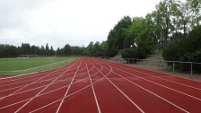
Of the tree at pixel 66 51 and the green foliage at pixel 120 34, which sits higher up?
the green foliage at pixel 120 34

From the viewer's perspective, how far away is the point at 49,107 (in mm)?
8281

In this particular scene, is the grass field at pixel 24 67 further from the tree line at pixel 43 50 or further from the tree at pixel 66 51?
the tree at pixel 66 51

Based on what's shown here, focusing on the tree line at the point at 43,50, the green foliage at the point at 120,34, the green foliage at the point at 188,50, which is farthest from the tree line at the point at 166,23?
the tree line at the point at 43,50

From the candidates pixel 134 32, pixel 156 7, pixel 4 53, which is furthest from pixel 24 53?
pixel 156 7

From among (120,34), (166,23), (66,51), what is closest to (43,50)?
(66,51)

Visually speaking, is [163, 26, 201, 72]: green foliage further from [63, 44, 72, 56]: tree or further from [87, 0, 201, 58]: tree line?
[63, 44, 72, 56]: tree

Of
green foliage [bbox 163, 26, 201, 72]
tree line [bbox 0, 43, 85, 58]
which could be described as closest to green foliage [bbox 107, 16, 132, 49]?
green foliage [bbox 163, 26, 201, 72]

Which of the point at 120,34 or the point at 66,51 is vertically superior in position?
the point at 120,34

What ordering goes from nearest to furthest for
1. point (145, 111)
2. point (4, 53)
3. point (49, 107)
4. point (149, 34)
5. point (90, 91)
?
1. point (145, 111)
2. point (49, 107)
3. point (90, 91)
4. point (149, 34)
5. point (4, 53)

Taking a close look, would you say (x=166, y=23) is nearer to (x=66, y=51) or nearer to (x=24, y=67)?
(x=24, y=67)

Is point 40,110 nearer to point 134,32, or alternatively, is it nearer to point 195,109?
point 195,109

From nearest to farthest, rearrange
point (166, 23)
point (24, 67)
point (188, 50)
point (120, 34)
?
point (188, 50) → point (24, 67) → point (166, 23) → point (120, 34)

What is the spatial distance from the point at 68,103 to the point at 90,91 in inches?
105

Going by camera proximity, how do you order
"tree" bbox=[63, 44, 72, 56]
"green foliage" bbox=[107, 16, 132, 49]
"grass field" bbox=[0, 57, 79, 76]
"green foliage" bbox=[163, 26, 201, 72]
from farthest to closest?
"tree" bbox=[63, 44, 72, 56] → "green foliage" bbox=[107, 16, 132, 49] → "grass field" bbox=[0, 57, 79, 76] → "green foliage" bbox=[163, 26, 201, 72]
